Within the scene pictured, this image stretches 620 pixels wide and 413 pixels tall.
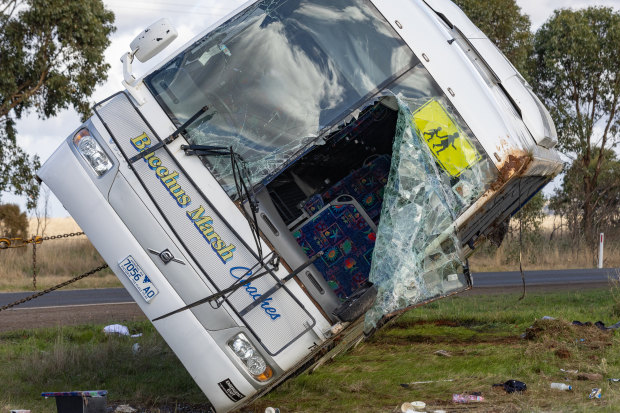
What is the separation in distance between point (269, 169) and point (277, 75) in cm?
77

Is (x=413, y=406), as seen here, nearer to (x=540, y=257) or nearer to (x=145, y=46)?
(x=145, y=46)

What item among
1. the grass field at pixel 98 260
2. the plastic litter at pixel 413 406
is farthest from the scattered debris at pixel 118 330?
the grass field at pixel 98 260

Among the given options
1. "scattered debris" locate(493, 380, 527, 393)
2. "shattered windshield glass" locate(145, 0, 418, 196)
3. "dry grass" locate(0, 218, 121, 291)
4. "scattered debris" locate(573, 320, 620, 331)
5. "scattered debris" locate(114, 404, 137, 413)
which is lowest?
"scattered debris" locate(573, 320, 620, 331)

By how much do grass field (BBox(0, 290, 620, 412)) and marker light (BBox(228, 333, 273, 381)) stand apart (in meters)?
1.11

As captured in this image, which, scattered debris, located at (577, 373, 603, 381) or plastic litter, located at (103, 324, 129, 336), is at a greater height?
plastic litter, located at (103, 324, 129, 336)

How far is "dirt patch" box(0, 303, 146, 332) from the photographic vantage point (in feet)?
37.5

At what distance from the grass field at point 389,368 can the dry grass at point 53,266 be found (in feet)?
27.8

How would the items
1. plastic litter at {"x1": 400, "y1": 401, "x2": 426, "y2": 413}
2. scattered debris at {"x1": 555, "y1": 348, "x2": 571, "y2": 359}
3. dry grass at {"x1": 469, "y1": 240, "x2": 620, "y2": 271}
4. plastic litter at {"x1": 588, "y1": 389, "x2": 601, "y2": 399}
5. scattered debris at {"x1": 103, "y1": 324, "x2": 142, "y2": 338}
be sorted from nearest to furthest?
plastic litter at {"x1": 400, "y1": 401, "x2": 426, "y2": 413}
plastic litter at {"x1": 588, "y1": 389, "x2": 601, "y2": 399}
scattered debris at {"x1": 555, "y1": 348, "x2": 571, "y2": 359}
scattered debris at {"x1": 103, "y1": 324, "x2": 142, "y2": 338}
dry grass at {"x1": 469, "y1": 240, "x2": 620, "y2": 271}

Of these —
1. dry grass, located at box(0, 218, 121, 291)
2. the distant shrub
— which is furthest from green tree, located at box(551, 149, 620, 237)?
the distant shrub

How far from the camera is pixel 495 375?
22.6 feet

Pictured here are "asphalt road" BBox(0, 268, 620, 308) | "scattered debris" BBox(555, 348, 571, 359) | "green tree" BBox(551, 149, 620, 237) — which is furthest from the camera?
"green tree" BBox(551, 149, 620, 237)

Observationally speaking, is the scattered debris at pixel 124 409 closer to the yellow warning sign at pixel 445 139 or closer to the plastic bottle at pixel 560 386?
the yellow warning sign at pixel 445 139

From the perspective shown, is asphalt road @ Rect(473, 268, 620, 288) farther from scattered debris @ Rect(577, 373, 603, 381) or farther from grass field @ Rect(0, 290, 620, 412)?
scattered debris @ Rect(577, 373, 603, 381)

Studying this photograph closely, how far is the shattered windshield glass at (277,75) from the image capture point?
580 centimetres
